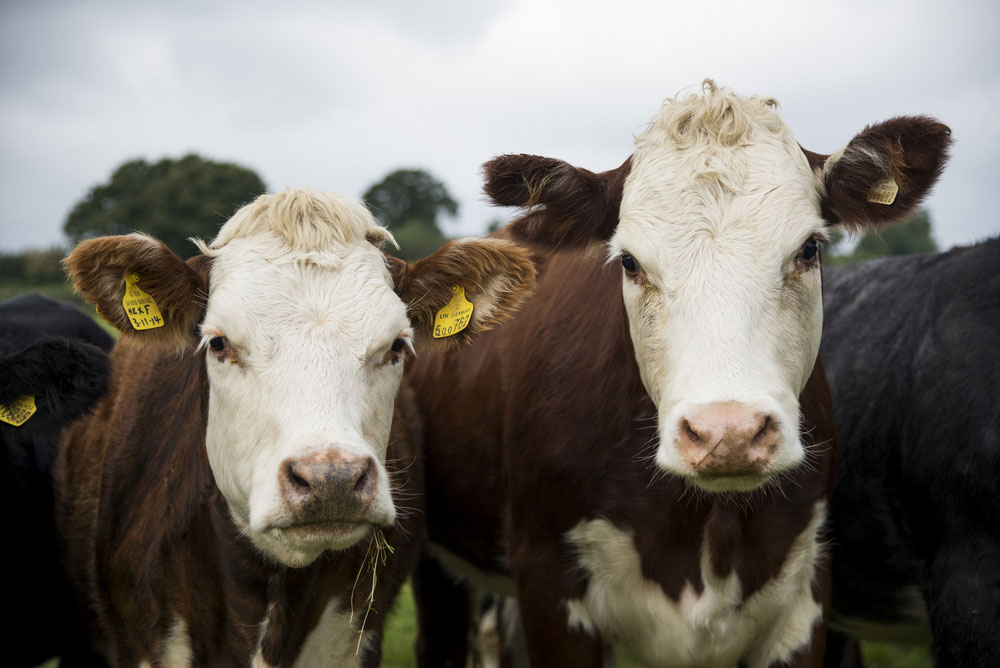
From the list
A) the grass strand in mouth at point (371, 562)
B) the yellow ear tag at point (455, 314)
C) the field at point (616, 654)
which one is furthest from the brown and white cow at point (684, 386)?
the field at point (616, 654)

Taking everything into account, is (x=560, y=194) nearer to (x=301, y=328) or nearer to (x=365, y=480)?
(x=301, y=328)

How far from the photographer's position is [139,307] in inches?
152

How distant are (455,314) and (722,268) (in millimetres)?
1193

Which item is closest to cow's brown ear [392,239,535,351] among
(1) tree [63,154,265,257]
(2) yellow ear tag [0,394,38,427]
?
(2) yellow ear tag [0,394,38,427]

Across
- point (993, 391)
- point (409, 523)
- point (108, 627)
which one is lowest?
point (108, 627)

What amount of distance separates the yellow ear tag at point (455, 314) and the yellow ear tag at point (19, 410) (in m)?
1.89

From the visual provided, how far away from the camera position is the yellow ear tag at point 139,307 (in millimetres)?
3827

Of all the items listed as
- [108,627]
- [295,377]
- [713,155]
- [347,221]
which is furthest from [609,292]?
[108,627]

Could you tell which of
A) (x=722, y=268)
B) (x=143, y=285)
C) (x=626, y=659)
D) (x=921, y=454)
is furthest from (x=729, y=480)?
(x=626, y=659)

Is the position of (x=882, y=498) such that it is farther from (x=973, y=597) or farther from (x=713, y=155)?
(x=713, y=155)

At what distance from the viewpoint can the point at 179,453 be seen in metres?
4.20

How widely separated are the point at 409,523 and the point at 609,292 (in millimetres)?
1393

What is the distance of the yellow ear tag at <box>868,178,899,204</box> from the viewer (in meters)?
3.98

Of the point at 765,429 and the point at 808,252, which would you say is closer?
the point at 765,429
